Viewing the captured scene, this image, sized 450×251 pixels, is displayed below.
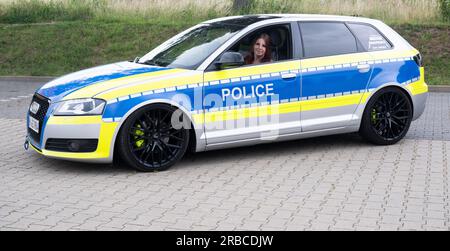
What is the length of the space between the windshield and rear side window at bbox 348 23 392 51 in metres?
1.55

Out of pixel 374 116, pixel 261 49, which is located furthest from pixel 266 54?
pixel 374 116

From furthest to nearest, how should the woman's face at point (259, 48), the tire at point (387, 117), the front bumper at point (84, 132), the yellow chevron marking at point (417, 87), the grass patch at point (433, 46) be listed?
the grass patch at point (433, 46), the yellow chevron marking at point (417, 87), the tire at point (387, 117), the woman's face at point (259, 48), the front bumper at point (84, 132)

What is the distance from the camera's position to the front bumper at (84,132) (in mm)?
8188

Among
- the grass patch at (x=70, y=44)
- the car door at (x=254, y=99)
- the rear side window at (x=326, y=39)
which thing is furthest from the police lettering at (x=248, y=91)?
the grass patch at (x=70, y=44)

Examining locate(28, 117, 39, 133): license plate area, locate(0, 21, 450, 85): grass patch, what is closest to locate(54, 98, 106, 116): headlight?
locate(28, 117, 39, 133): license plate area

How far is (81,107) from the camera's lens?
824 centimetres

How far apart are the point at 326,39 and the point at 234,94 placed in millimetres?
1509

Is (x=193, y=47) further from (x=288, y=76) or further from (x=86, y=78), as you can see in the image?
(x=86, y=78)

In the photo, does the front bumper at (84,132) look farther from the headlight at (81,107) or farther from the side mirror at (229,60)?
the side mirror at (229,60)

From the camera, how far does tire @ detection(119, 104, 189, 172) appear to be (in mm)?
8328

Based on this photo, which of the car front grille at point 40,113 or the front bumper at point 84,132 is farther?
the car front grille at point 40,113

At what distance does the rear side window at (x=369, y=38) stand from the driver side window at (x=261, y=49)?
37.8 inches
